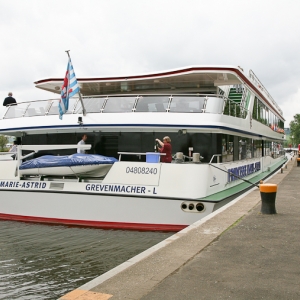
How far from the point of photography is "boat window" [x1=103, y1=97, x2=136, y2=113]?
37.1 feet

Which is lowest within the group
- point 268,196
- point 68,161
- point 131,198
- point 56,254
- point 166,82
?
point 56,254

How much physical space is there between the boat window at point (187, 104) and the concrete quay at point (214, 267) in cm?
393

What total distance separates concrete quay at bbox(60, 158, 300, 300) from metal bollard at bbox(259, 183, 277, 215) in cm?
74

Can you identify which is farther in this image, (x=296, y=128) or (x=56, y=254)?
(x=296, y=128)

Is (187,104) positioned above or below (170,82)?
below

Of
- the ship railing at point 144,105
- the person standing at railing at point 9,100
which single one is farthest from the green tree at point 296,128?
the person standing at railing at point 9,100

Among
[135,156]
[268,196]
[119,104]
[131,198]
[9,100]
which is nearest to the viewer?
[268,196]

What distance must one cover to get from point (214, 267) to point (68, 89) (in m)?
7.17

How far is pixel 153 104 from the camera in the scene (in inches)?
441

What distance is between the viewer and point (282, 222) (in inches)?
306

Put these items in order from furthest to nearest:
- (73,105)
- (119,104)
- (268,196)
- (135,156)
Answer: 1. (73,105)
2. (119,104)
3. (135,156)
4. (268,196)

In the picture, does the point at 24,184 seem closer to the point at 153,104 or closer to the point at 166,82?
the point at 153,104

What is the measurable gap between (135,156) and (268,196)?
4.05 metres

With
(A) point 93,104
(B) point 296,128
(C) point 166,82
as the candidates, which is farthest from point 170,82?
(B) point 296,128
